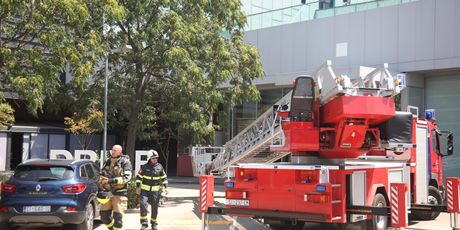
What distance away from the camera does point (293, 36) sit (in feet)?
89.7

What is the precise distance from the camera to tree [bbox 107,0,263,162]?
65.4ft

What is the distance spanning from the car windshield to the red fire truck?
3038 millimetres

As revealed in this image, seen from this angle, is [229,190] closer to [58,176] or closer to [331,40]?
[58,176]

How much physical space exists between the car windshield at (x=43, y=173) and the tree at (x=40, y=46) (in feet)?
9.93

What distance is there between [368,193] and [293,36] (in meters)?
18.0

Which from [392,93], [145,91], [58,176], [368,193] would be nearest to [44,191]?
[58,176]

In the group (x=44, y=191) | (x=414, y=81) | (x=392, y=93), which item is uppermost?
(x=414, y=81)

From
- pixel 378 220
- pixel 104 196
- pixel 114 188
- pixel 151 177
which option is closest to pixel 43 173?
pixel 104 196

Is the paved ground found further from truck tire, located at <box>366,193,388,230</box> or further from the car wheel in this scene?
truck tire, located at <box>366,193,388,230</box>

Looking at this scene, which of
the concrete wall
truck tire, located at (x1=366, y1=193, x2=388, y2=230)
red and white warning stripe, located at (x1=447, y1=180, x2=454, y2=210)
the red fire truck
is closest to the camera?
the red fire truck

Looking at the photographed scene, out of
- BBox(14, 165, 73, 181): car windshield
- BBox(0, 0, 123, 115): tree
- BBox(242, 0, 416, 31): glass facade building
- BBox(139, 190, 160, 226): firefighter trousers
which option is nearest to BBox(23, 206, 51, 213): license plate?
BBox(14, 165, 73, 181): car windshield

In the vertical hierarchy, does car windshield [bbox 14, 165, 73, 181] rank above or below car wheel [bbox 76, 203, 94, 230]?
above

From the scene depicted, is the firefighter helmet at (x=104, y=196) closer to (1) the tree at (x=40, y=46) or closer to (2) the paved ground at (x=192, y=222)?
(2) the paved ground at (x=192, y=222)

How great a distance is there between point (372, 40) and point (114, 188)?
17.5 metres
